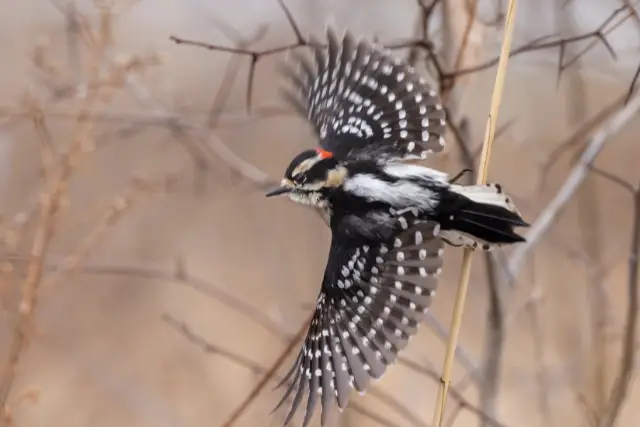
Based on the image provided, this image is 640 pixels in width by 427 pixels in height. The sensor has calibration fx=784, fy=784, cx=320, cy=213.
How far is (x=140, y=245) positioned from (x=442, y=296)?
127 centimetres

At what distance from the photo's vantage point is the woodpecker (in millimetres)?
901

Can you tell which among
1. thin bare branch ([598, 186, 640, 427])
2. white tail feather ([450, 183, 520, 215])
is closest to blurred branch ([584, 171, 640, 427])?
thin bare branch ([598, 186, 640, 427])

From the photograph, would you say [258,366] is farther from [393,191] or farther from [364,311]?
[393,191]

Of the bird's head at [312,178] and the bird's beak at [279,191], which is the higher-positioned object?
the bird's head at [312,178]

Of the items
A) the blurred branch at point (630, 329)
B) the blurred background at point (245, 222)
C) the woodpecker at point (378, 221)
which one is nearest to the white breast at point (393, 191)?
the woodpecker at point (378, 221)

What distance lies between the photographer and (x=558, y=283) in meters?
1.91

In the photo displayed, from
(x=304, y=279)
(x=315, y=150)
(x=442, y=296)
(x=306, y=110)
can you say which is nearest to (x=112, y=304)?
(x=304, y=279)

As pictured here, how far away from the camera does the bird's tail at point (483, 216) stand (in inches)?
34.4

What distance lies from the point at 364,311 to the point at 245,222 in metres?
2.42

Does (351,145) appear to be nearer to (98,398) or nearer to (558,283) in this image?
(558,283)

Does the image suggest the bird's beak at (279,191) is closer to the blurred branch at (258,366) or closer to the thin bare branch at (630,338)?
the blurred branch at (258,366)

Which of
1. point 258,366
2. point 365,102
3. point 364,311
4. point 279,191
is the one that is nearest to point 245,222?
point 258,366

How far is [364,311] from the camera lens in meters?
1.01

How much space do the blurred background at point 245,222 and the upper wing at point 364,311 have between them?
0.20 meters
